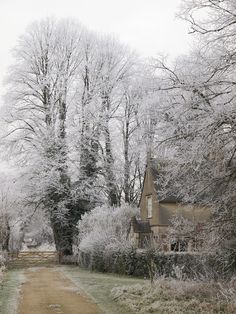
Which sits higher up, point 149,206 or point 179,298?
point 149,206

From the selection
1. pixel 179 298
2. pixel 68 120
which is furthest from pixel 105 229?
pixel 179 298

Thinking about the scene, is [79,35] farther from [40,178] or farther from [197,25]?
[197,25]

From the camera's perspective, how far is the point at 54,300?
1642 cm

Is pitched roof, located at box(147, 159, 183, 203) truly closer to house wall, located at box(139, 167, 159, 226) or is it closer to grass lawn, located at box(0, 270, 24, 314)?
house wall, located at box(139, 167, 159, 226)

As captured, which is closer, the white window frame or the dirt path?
the dirt path

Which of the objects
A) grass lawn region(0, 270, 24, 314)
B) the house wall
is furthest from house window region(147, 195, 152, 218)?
grass lawn region(0, 270, 24, 314)

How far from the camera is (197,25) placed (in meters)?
12.3

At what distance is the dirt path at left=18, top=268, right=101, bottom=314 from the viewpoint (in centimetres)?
1433

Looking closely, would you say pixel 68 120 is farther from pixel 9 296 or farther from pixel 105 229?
pixel 9 296

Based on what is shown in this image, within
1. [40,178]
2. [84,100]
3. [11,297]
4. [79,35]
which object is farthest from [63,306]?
[79,35]

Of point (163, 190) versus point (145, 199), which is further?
point (145, 199)

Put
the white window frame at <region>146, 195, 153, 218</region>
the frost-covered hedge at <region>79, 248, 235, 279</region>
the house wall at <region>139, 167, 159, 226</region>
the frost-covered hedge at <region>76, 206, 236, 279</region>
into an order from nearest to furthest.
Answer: the frost-covered hedge at <region>76, 206, 236, 279</region>
the frost-covered hedge at <region>79, 248, 235, 279</region>
the house wall at <region>139, 167, 159, 226</region>
the white window frame at <region>146, 195, 153, 218</region>

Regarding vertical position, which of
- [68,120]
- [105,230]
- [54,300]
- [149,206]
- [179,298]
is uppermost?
[68,120]

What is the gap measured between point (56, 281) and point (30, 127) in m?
17.5
